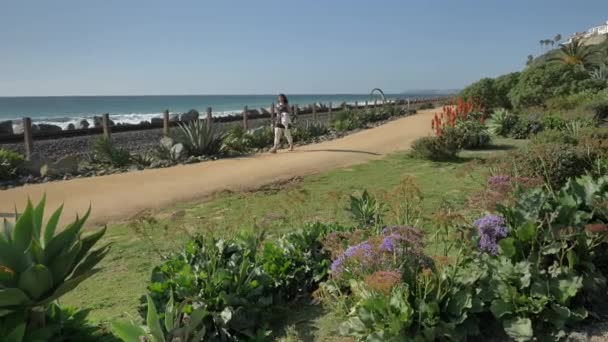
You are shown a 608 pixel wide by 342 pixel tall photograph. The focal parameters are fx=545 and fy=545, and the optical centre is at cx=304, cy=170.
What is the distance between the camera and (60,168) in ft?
40.0

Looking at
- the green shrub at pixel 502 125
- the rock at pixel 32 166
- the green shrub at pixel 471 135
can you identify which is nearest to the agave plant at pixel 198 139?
the rock at pixel 32 166

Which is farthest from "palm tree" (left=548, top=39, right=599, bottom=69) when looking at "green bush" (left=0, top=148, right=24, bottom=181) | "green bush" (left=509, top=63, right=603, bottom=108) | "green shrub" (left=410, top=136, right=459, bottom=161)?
"green bush" (left=0, top=148, right=24, bottom=181)

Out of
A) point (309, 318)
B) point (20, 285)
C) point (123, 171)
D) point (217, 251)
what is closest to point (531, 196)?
point (309, 318)

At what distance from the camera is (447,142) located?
12.3 metres

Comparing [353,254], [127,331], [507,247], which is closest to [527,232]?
[507,247]

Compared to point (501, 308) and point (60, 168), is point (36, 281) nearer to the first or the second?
point (501, 308)

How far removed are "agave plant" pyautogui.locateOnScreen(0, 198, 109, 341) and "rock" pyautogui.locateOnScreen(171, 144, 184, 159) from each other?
34.8 feet

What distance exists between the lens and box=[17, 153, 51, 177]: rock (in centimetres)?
1212

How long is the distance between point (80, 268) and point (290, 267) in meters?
1.46

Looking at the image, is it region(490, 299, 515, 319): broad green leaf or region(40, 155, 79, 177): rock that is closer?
region(490, 299, 515, 319): broad green leaf

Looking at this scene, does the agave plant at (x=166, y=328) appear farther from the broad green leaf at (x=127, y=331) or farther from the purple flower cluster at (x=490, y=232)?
the purple flower cluster at (x=490, y=232)

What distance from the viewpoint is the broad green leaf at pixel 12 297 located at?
279cm

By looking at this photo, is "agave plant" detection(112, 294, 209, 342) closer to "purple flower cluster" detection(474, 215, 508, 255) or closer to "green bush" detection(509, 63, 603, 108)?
Answer: "purple flower cluster" detection(474, 215, 508, 255)

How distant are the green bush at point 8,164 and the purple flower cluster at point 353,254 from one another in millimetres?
10612
